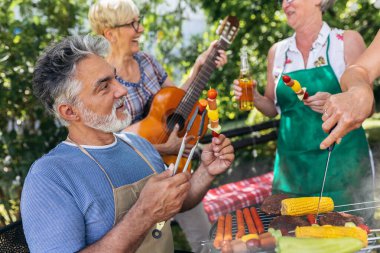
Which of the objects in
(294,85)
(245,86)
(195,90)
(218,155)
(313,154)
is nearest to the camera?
(294,85)

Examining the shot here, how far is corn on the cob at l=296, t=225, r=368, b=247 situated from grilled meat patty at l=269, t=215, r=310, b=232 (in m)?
0.14

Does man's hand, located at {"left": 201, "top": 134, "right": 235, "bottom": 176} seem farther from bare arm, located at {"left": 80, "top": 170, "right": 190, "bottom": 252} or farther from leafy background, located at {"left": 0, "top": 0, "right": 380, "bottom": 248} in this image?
leafy background, located at {"left": 0, "top": 0, "right": 380, "bottom": 248}

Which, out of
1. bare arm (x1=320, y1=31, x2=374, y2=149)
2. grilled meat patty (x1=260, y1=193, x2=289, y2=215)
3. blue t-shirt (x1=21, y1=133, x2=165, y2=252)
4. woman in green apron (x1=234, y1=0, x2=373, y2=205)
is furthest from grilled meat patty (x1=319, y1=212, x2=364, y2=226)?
blue t-shirt (x1=21, y1=133, x2=165, y2=252)

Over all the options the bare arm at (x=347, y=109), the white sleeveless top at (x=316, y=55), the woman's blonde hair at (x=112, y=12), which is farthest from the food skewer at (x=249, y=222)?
the woman's blonde hair at (x=112, y=12)

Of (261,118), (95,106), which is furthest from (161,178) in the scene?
(261,118)

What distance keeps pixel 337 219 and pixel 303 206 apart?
0.70 feet

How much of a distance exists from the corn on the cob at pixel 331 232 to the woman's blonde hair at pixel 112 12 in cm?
209

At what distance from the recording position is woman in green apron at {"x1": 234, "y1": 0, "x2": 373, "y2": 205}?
3.01 meters

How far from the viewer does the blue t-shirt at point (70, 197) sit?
6.51 feet

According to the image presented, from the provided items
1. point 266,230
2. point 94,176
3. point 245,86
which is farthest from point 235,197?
point 94,176

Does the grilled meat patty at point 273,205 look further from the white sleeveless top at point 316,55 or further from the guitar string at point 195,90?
the guitar string at point 195,90

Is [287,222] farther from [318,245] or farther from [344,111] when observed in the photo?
[344,111]

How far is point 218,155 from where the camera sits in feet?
8.17

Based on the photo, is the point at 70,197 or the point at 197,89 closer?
the point at 70,197
